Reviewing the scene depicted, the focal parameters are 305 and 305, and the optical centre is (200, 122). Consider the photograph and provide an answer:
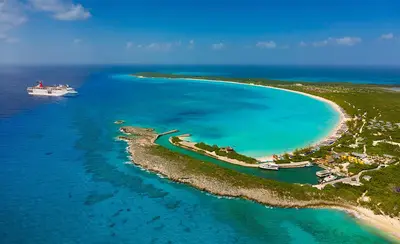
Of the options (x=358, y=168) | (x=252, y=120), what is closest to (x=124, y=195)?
(x=358, y=168)

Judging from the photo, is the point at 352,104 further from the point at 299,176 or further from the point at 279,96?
the point at 299,176

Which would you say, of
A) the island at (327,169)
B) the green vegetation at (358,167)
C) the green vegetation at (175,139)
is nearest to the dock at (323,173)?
the island at (327,169)

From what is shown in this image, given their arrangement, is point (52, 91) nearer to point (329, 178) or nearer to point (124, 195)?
point (124, 195)

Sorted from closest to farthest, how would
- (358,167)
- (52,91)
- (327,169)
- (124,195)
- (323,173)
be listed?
1. (124,195)
2. (323,173)
3. (358,167)
4. (327,169)
5. (52,91)

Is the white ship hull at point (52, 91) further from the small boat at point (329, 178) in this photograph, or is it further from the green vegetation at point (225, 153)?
the small boat at point (329, 178)

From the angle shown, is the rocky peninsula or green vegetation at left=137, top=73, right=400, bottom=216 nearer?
the rocky peninsula

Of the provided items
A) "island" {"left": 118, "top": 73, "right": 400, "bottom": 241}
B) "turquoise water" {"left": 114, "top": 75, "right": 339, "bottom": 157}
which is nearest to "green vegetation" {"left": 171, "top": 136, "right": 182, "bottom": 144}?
"island" {"left": 118, "top": 73, "right": 400, "bottom": 241}

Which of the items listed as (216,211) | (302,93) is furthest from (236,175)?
(302,93)

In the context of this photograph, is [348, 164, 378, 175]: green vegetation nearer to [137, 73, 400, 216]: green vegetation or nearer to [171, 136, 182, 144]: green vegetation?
[137, 73, 400, 216]: green vegetation
